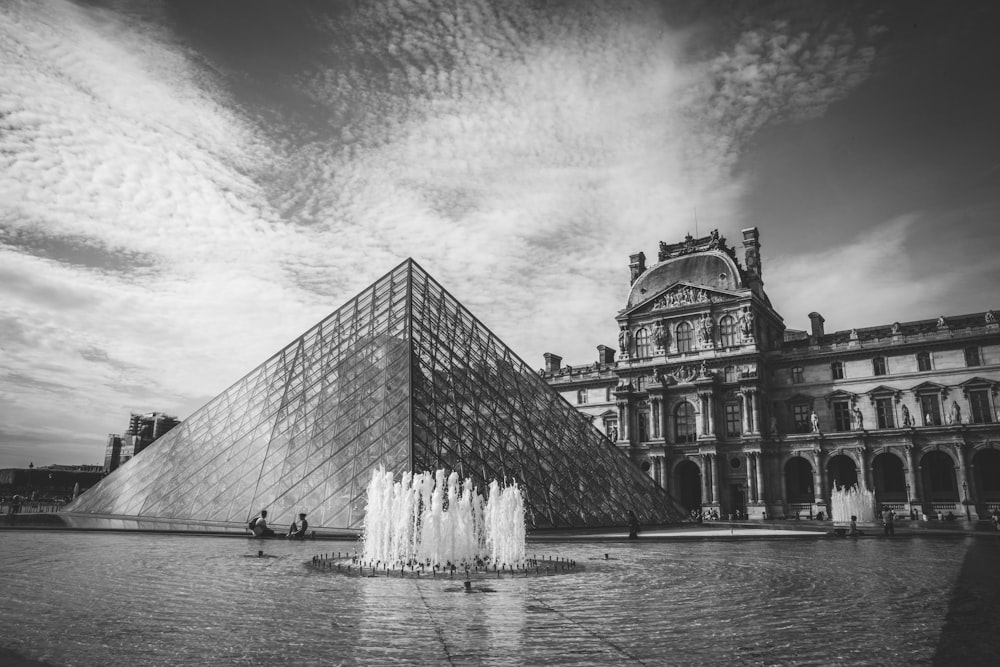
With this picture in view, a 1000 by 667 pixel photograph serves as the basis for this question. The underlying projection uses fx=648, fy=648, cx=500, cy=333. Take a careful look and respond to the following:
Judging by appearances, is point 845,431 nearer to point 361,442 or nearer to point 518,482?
point 518,482

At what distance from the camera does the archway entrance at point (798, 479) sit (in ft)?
134

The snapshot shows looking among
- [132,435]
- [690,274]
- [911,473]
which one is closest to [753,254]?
[690,274]

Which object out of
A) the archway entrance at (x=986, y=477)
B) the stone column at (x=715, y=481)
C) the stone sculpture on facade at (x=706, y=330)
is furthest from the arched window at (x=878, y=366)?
the stone column at (x=715, y=481)

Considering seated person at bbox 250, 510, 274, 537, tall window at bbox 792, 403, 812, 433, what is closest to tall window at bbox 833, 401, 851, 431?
tall window at bbox 792, 403, 812, 433

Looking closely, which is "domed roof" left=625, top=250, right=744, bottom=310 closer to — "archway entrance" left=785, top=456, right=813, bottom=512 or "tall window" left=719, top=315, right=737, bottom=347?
"tall window" left=719, top=315, right=737, bottom=347

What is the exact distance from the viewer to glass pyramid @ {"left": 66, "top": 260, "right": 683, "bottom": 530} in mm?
18844

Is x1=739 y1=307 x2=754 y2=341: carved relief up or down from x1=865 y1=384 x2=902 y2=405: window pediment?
up

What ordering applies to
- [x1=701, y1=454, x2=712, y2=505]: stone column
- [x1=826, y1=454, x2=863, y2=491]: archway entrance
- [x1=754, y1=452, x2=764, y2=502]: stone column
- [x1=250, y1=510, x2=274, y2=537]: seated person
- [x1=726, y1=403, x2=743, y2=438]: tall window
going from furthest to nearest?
[x1=726, y1=403, x2=743, y2=438]: tall window → [x1=701, y1=454, x2=712, y2=505]: stone column → [x1=826, y1=454, x2=863, y2=491]: archway entrance → [x1=754, y1=452, x2=764, y2=502]: stone column → [x1=250, y1=510, x2=274, y2=537]: seated person

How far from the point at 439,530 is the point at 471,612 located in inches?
218

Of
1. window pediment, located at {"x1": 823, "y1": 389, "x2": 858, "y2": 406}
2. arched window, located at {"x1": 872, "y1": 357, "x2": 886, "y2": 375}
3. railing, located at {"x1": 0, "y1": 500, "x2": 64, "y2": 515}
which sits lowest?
railing, located at {"x1": 0, "y1": 500, "x2": 64, "y2": 515}

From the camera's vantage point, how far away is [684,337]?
44.9 meters

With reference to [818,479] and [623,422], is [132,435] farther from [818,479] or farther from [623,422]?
[818,479]

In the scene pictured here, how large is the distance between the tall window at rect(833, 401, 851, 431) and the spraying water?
1282 inches

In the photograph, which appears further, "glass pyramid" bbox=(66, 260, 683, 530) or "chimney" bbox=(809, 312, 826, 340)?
"chimney" bbox=(809, 312, 826, 340)
